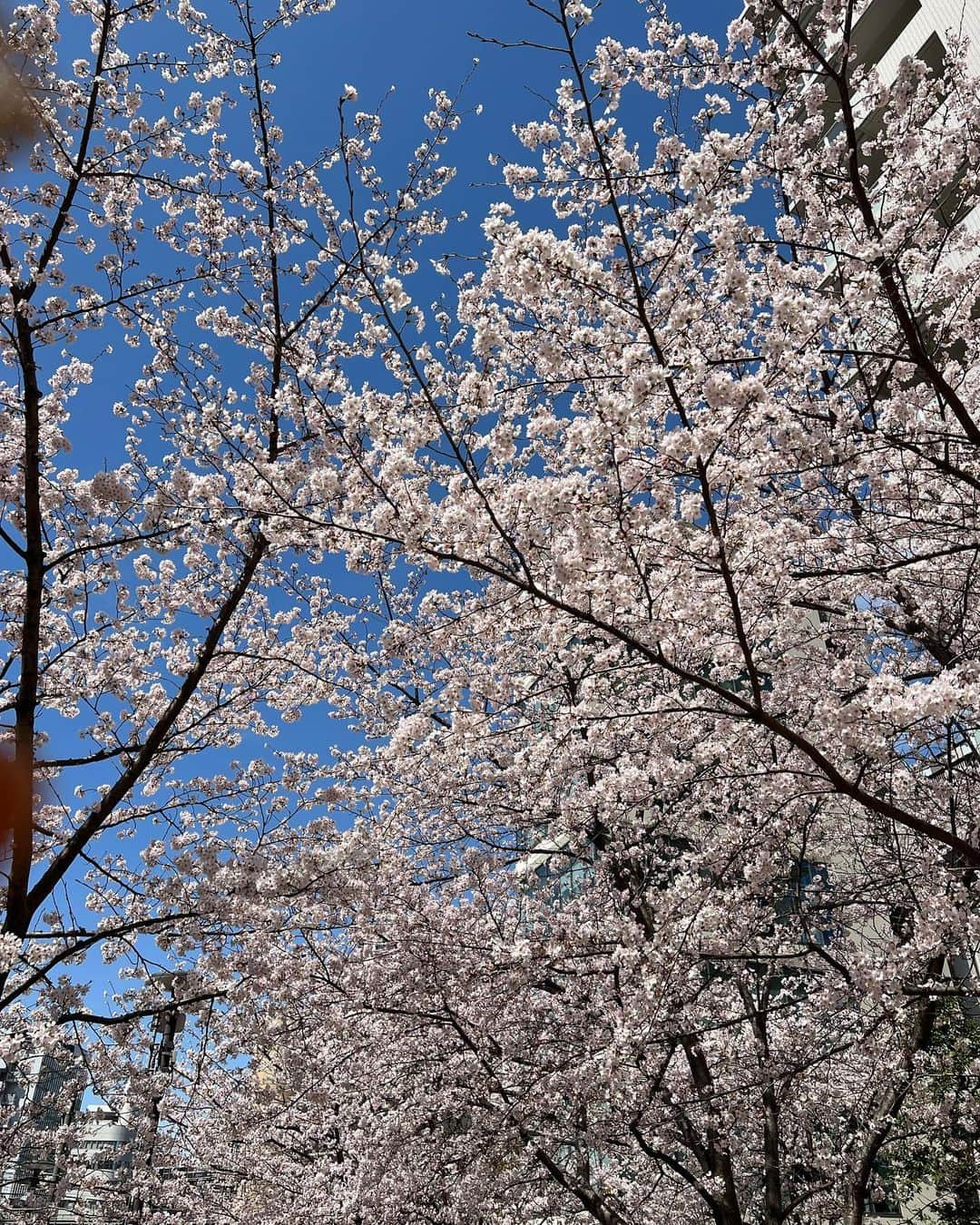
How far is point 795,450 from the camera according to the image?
4.25m

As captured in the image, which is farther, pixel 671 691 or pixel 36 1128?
pixel 36 1128

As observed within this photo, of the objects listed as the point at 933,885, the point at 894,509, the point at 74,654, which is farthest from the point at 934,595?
the point at 74,654

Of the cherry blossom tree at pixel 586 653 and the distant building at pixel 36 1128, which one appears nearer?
the cherry blossom tree at pixel 586 653

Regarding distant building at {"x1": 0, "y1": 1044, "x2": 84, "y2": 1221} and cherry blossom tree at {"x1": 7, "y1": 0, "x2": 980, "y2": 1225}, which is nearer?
cherry blossom tree at {"x1": 7, "y1": 0, "x2": 980, "y2": 1225}

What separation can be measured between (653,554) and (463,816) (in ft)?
14.1

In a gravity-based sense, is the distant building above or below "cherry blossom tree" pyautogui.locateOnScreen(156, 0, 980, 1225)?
below

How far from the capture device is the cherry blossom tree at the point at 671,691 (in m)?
3.71

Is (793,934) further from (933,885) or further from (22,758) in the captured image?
(22,758)

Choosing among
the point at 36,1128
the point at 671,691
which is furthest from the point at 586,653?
the point at 36,1128

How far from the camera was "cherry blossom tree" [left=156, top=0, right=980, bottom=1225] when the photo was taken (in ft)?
12.2

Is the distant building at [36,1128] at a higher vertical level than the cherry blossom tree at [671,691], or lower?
lower

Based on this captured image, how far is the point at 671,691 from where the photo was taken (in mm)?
6562

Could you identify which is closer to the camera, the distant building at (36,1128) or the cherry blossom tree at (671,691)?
the cherry blossom tree at (671,691)

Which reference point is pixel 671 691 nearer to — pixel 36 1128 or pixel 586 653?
pixel 586 653
